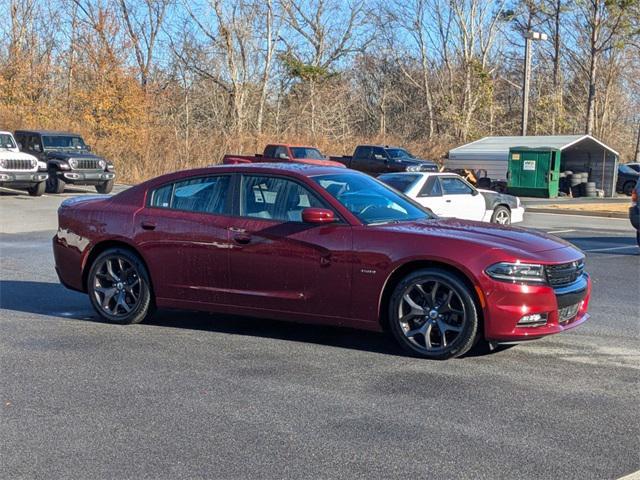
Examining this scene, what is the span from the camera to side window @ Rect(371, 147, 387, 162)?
117 feet

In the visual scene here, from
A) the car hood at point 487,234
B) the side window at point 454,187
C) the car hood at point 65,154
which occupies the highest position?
the car hood at point 65,154

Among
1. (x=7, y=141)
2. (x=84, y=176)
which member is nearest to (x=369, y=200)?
(x=7, y=141)

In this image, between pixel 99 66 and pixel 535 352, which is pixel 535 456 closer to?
pixel 535 352

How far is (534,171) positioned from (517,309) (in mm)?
27863

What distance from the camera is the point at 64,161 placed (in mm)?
26312

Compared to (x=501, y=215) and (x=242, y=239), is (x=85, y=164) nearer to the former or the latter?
(x=501, y=215)

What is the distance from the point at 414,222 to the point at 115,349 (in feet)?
8.65

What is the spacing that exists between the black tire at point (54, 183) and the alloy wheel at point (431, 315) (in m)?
21.8

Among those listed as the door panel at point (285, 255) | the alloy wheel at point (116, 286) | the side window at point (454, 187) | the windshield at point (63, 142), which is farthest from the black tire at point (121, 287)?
the windshield at point (63, 142)

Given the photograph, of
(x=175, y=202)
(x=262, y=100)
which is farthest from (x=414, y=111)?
(x=175, y=202)

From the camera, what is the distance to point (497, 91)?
2408 inches

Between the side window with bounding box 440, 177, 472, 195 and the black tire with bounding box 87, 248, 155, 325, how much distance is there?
9.31 metres

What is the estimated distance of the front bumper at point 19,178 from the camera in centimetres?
2423

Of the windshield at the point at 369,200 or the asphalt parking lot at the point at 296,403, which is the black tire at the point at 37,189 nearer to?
the asphalt parking lot at the point at 296,403
